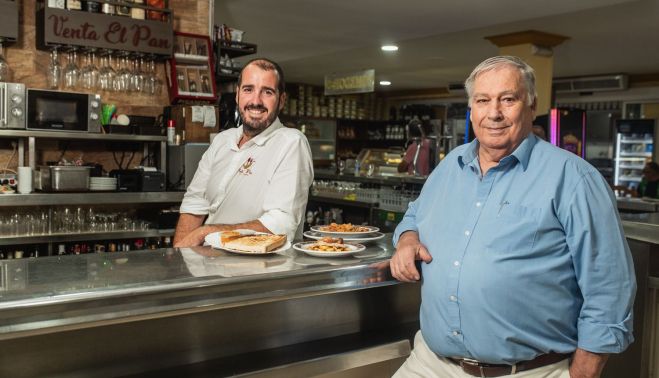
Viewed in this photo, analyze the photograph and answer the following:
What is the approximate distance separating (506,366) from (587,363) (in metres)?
0.21

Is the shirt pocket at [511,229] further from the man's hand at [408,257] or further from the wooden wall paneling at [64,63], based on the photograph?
the wooden wall paneling at [64,63]

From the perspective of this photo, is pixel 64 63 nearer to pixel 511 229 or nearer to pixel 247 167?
pixel 247 167

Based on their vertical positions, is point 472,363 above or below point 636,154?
below

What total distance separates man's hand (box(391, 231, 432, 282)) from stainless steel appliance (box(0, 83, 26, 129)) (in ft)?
10.3

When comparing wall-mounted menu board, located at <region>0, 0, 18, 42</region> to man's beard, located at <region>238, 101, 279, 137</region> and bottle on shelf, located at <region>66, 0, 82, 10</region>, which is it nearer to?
bottle on shelf, located at <region>66, 0, 82, 10</region>

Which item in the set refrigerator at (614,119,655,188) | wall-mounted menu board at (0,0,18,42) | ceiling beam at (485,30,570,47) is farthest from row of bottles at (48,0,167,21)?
refrigerator at (614,119,655,188)

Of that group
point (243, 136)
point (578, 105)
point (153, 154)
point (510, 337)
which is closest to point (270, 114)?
point (243, 136)

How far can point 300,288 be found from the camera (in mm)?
1956

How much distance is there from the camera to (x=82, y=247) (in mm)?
4445

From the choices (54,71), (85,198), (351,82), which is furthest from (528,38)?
(85,198)

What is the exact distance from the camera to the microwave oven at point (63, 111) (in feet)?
13.8

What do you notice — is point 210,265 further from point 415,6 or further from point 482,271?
point 415,6

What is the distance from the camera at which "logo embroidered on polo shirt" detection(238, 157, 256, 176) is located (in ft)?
8.96

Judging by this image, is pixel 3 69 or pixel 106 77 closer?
pixel 3 69
